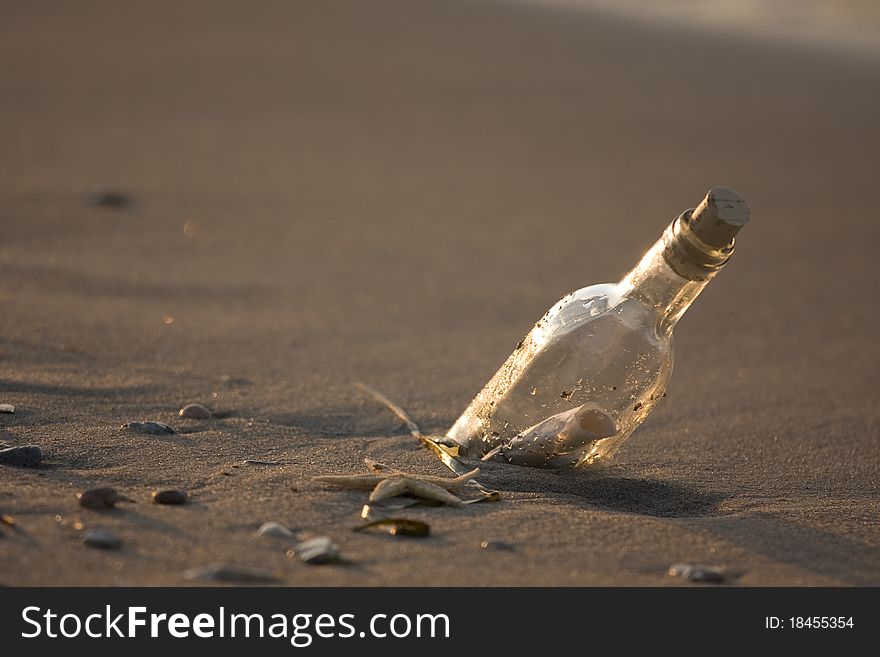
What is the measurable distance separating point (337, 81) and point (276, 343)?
3960 millimetres

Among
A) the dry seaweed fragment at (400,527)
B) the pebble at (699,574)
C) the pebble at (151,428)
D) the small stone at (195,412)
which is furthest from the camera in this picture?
the small stone at (195,412)

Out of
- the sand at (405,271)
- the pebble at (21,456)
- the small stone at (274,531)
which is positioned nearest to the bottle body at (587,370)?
the sand at (405,271)

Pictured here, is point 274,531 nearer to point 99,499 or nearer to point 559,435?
point 99,499

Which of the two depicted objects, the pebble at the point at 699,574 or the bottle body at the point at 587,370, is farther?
the bottle body at the point at 587,370

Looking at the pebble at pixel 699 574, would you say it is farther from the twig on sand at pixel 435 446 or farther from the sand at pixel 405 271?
the twig on sand at pixel 435 446

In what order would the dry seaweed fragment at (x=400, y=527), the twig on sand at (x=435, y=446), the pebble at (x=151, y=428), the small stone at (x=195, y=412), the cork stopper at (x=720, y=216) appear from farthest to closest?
the small stone at (x=195, y=412) → the pebble at (x=151, y=428) → the twig on sand at (x=435, y=446) → the cork stopper at (x=720, y=216) → the dry seaweed fragment at (x=400, y=527)

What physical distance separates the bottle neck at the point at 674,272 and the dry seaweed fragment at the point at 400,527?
669 millimetres

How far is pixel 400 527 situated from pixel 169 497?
0.42 m

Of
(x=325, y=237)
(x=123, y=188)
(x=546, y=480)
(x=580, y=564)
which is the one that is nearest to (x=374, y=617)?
(x=580, y=564)

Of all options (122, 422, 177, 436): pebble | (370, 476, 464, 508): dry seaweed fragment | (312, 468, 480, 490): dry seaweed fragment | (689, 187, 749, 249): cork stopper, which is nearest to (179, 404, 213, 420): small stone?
(122, 422, 177, 436): pebble

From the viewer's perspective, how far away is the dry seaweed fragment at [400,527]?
1.91m

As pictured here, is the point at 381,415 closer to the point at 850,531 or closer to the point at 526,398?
the point at 526,398

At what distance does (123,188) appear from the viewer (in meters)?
5.42

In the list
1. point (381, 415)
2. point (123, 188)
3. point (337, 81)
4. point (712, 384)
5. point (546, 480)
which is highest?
point (337, 81)
